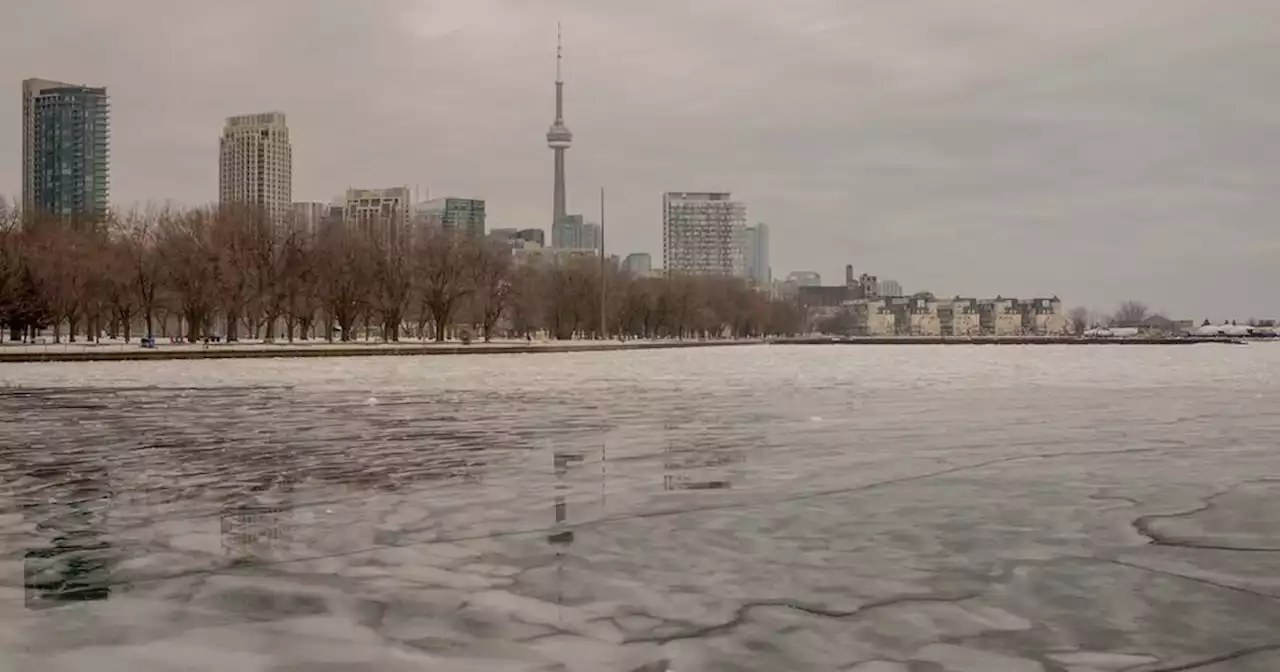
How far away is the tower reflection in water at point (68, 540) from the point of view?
6676 mm

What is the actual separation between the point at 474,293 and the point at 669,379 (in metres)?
54.5

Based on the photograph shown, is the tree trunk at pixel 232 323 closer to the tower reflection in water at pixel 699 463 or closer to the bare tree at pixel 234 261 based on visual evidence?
the bare tree at pixel 234 261

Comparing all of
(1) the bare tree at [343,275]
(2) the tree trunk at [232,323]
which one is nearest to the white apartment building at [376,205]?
(1) the bare tree at [343,275]

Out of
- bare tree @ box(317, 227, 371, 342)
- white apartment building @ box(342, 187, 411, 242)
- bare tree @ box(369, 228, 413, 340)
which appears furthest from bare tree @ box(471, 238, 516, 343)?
white apartment building @ box(342, 187, 411, 242)

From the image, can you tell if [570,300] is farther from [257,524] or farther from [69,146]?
[257,524]

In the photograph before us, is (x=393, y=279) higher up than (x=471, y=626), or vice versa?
(x=393, y=279)

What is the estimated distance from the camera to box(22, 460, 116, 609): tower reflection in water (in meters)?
6.68

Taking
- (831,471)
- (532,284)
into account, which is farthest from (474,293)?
(831,471)

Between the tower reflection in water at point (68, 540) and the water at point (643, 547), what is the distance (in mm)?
37

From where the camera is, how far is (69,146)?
162375 mm

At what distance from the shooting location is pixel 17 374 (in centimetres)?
3834

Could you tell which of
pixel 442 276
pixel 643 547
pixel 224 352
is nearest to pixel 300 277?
pixel 442 276

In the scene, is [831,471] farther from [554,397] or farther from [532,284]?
[532,284]

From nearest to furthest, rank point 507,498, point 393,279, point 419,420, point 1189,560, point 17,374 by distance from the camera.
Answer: point 1189,560
point 507,498
point 419,420
point 17,374
point 393,279
